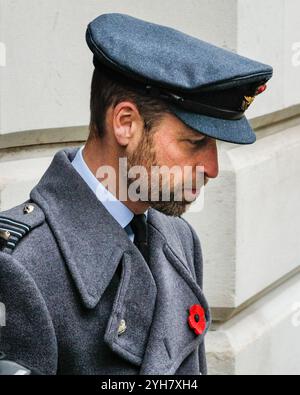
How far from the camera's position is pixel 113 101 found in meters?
2.82

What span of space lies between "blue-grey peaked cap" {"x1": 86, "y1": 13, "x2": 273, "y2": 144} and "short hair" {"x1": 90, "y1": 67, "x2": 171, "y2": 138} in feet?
0.05

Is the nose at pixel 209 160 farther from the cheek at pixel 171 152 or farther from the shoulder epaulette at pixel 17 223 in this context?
the shoulder epaulette at pixel 17 223

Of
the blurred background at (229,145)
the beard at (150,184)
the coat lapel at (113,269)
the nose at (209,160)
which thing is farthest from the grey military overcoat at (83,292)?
the blurred background at (229,145)

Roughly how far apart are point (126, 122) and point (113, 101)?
0.06 metres

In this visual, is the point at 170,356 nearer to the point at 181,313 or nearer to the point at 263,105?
the point at 181,313

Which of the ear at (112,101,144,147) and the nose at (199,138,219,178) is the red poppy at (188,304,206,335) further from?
the ear at (112,101,144,147)

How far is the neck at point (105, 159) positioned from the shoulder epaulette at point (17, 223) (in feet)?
0.53

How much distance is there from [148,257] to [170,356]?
0.24 meters

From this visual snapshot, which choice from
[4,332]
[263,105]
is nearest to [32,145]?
[263,105]

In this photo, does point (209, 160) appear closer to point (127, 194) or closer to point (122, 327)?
point (127, 194)

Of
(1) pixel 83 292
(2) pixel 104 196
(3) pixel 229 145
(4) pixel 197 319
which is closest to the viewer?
(1) pixel 83 292

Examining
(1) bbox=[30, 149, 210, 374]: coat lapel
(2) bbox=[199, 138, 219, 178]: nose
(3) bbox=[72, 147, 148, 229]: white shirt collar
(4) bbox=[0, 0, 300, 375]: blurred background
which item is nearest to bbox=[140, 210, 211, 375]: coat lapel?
(1) bbox=[30, 149, 210, 374]: coat lapel

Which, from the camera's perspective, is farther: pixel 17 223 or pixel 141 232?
pixel 141 232

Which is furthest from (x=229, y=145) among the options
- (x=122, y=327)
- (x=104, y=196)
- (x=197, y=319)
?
(x=122, y=327)
